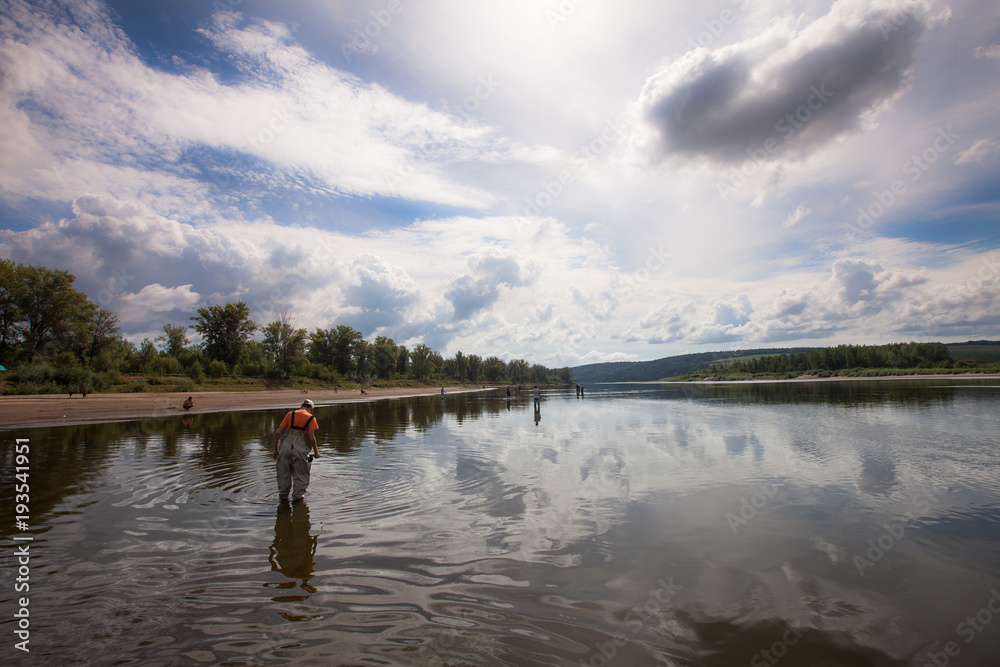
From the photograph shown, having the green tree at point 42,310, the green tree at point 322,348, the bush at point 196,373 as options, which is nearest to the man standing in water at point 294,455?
the green tree at point 42,310

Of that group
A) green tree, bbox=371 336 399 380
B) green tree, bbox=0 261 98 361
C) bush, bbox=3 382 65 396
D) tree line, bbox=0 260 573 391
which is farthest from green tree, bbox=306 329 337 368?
bush, bbox=3 382 65 396

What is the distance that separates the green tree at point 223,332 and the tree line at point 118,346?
0.16 m

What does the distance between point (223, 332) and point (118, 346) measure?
1820 cm

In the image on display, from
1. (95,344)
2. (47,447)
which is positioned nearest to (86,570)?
(47,447)

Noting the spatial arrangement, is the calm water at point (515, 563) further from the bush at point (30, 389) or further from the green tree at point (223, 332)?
the green tree at point (223, 332)

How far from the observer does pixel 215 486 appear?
1078 centimetres

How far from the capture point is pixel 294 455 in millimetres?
9570

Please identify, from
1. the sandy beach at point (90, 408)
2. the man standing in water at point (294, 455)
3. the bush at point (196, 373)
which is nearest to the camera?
the man standing in water at point (294, 455)

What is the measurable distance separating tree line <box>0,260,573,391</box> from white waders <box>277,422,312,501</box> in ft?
154

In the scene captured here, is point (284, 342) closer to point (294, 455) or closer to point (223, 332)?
point (223, 332)

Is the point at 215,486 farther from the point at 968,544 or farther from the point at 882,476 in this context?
the point at 882,476

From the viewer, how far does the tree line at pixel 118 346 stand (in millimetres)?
43969

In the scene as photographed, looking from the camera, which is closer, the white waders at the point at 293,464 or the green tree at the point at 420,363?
the white waders at the point at 293,464

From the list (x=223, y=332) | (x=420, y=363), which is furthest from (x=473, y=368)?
(x=223, y=332)
